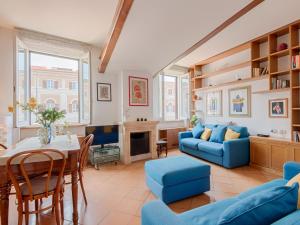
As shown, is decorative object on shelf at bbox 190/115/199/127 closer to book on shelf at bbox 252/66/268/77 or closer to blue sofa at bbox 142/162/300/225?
book on shelf at bbox 252/66/268/77

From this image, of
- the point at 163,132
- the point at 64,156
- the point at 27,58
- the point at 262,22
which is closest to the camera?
the point at 64,156

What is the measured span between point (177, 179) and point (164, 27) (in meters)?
2.47

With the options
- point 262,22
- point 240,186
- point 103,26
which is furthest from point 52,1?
point 240,186

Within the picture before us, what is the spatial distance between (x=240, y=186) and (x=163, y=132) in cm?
301

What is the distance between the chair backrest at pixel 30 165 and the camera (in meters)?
1.45

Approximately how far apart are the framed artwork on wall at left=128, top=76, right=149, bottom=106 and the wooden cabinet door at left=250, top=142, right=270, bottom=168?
2728 millimetres

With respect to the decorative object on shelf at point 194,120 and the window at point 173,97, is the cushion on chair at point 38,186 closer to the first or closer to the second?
the window at point 173,97

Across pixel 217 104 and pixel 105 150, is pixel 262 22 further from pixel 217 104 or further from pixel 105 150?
pixel 105 150

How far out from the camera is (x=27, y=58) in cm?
358

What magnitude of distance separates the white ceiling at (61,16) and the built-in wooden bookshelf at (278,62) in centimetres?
325

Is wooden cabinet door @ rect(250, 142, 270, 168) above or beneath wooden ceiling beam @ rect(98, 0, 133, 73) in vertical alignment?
beneath

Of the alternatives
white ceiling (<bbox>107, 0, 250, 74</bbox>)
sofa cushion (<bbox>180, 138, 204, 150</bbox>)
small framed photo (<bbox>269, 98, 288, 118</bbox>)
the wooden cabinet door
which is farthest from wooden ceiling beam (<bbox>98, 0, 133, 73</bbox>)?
the wooden cabinet door

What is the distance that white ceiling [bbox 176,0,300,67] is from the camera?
2.62 metres

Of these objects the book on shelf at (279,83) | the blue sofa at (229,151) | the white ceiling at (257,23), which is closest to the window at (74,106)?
the blue sofa at (229,151)
